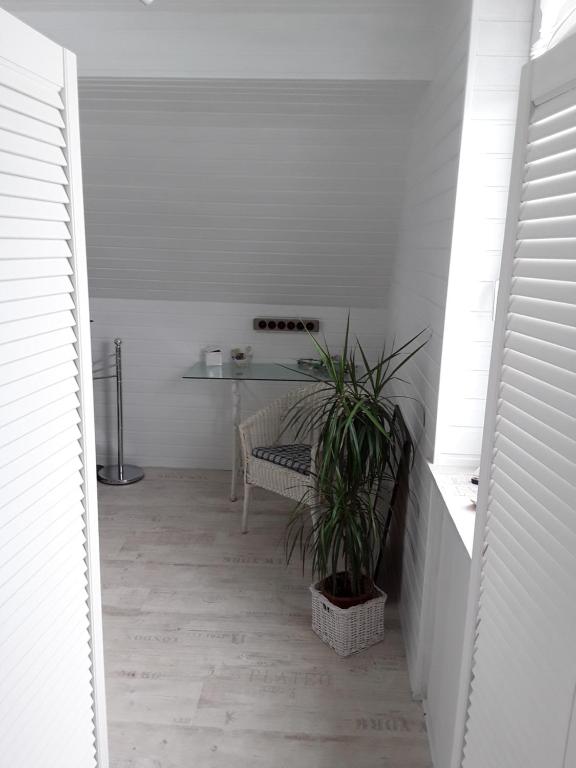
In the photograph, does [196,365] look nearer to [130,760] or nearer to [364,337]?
[364,337]

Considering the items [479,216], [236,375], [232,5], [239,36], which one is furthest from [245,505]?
[232,5]

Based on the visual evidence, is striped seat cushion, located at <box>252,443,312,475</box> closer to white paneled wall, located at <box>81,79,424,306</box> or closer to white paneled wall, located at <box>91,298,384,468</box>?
white paneled wall, located at <box>91,298,384,468</box>

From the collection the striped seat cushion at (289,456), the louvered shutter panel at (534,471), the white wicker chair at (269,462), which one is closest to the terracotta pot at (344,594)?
the white wicker chair at (269,462)

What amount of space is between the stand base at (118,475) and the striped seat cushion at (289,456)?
1.12 meters

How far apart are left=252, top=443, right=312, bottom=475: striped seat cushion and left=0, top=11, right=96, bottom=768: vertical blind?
6.26 feet

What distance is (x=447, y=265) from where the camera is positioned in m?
2.18

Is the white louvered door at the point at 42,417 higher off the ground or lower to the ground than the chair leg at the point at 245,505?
higher

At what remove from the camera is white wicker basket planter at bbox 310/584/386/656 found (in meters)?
2.60

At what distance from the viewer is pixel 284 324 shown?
4.33 meters

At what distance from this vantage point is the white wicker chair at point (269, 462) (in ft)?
11.1

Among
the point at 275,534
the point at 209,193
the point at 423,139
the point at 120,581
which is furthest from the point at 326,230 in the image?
the point at 120,581

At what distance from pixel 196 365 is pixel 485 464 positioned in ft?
9.85

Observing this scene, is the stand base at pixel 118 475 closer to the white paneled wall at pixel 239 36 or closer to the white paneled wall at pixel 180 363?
the white paneled wall at pixel 180 363

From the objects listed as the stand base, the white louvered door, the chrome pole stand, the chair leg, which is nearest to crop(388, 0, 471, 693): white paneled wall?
the chair leg
